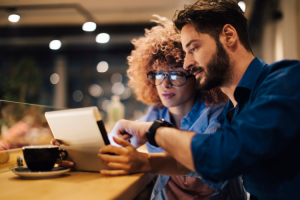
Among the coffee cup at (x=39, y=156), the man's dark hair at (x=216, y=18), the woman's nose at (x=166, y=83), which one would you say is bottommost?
the coffee cup at (x=39, y=156)

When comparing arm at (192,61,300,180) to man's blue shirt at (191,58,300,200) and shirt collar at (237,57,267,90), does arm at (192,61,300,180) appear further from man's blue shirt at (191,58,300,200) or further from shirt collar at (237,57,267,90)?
shirt collar at (237,57,267,90)

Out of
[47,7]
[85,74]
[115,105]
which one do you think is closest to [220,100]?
[115,105]

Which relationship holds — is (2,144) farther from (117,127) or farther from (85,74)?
(85,74)

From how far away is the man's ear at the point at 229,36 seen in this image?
4.21 ft

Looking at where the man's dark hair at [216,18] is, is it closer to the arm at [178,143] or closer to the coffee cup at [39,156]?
the arm at [178,143]

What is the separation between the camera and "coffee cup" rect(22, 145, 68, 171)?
3.07 ft

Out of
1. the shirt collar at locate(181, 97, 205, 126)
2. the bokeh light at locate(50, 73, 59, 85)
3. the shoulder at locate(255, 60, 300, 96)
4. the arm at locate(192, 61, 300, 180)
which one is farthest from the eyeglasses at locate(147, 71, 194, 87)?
the bokeh light at locate(50, 73, 59, 85)

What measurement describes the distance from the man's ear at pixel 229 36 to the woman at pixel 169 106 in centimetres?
48

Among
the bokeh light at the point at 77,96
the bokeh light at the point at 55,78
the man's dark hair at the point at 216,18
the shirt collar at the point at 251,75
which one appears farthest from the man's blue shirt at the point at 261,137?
the bokeh light at the point at 77,96

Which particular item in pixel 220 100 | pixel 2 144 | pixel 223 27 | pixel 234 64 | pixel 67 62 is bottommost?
pixel 2 144

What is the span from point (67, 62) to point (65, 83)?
3.13 feet

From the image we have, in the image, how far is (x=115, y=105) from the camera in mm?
4008

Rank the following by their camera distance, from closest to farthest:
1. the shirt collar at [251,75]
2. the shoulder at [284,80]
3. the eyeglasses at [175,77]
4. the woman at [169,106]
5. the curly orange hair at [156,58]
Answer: the shoulder at [284,80] < the shirt collar at [251,75] < the woman at [169,106] < the eyeglasses at [175,77] < the curly orange hair at [156,58]

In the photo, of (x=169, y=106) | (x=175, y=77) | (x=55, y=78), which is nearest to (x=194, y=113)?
(x=169, y=106)
